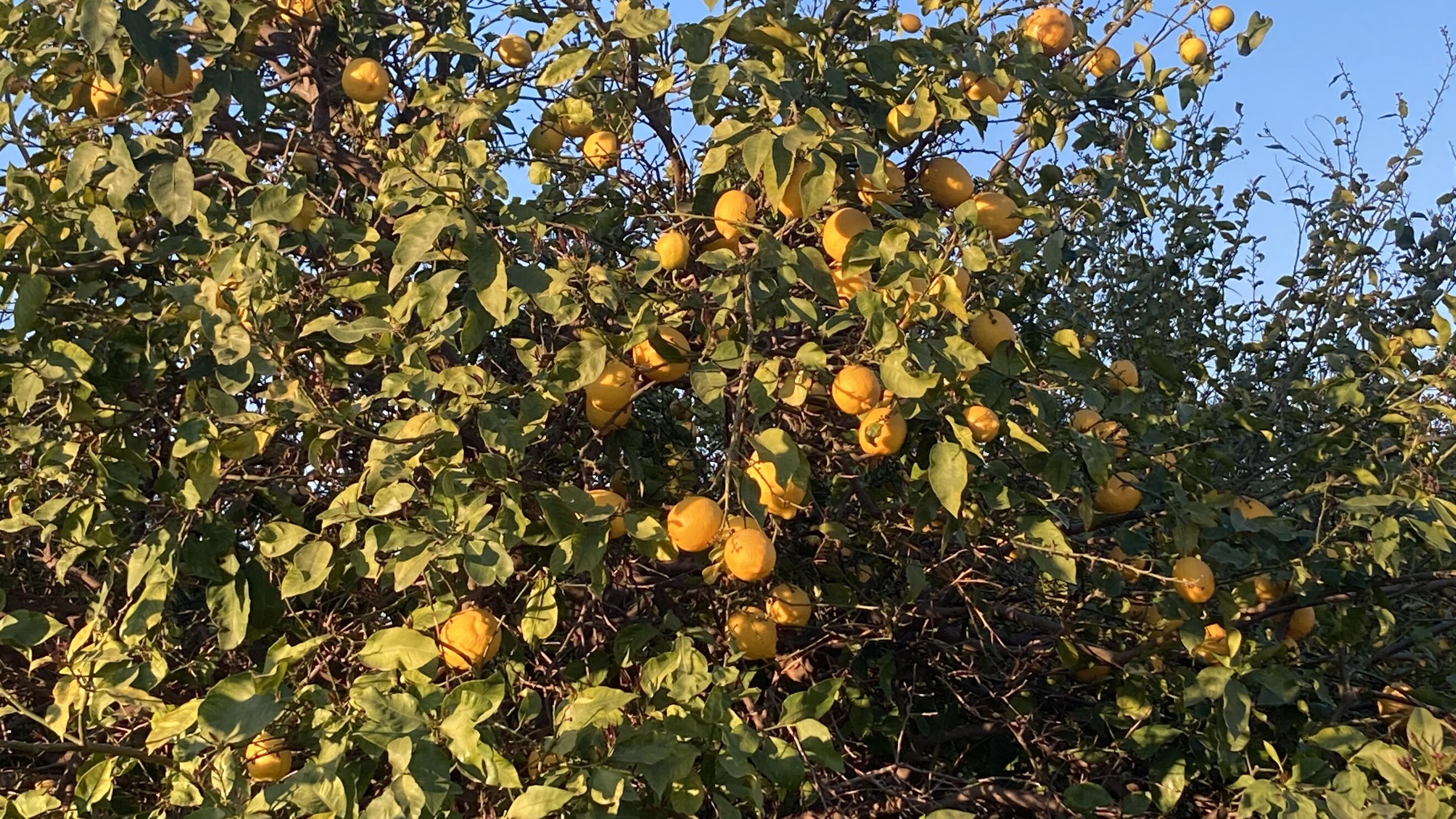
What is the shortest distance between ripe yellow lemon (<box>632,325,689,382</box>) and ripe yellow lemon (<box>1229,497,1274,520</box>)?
97 centimetres

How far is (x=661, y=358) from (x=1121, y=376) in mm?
1041

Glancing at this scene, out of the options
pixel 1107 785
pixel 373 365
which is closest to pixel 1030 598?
pixel 1107 785

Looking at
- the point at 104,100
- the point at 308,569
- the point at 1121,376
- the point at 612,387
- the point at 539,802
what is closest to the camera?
the point at 539,802

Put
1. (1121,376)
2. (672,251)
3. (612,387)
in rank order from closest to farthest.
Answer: (612,387)
(672,251)
(1121,376)

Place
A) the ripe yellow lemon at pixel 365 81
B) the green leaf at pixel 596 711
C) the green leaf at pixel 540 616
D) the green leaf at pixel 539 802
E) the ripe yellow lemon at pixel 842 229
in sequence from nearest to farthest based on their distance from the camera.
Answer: the green leaf at pixel 539 802, the green leaf at pixel 596 711, the green leaf at pixel 540 616, the ripe yellow lemon at pixel 842 229, the ripe yellow lemon at pixel 365 81

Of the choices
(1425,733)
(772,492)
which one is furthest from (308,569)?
(1425,733)

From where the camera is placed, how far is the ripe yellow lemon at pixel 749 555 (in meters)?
1.77

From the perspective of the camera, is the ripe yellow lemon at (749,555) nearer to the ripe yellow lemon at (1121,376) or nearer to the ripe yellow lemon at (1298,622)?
the ripe yellow lemon at (1121,376)

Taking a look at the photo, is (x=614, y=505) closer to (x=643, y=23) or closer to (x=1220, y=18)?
(x=643, y=23)

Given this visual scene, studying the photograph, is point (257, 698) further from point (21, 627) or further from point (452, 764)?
point (21, 627)

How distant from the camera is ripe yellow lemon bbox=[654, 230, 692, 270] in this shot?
1.90 m

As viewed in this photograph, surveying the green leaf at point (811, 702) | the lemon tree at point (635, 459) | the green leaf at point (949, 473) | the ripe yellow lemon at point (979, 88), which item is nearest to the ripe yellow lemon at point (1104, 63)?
the lemon tree at point (635, 459)

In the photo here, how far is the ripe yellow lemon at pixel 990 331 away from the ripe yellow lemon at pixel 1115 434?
33 centimetres

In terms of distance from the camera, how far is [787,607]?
2070 mm
